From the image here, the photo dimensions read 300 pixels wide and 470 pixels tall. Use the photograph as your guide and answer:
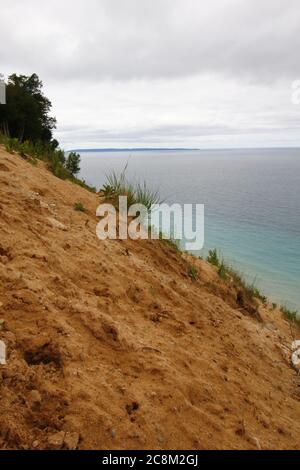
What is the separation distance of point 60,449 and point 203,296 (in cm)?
407

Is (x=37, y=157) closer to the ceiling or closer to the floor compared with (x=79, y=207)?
closer to the ceiling

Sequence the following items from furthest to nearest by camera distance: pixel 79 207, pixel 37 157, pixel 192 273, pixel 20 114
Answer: pixel 20 114, pixel 37 157, pixel 192 273, pixel 79 207

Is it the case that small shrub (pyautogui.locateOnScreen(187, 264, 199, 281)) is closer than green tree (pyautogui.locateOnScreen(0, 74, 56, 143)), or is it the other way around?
small shrub (pyautogui.locateOnScreen(187, 264, 199, 281))

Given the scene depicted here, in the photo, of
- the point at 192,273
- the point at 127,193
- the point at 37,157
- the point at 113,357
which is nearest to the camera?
the point at 113,357

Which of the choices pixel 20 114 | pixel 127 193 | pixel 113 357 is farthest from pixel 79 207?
pixel 20 114

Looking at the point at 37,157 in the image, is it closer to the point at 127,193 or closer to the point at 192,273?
the point at 127,193

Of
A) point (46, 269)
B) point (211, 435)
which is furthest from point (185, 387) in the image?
point (46, 269)

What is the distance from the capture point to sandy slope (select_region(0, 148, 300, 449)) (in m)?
2.66

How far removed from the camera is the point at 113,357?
11.0 ft

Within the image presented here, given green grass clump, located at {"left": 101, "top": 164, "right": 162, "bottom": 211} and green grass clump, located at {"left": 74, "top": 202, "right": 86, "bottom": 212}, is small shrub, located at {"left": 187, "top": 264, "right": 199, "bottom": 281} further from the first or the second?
green grass clump, located at {"left": 74, "top": 202, "right": 86, "bottom": 212}

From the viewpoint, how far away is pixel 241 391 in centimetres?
385

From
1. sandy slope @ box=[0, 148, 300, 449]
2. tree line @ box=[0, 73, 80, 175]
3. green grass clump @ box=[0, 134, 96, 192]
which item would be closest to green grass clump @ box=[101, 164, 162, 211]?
green grass clump @ box=[0, 134, 96, 192]

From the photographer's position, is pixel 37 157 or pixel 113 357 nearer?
pixel 113 357

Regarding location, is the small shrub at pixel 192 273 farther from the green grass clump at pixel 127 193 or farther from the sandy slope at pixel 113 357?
the green grass clump at pixel 127 193
